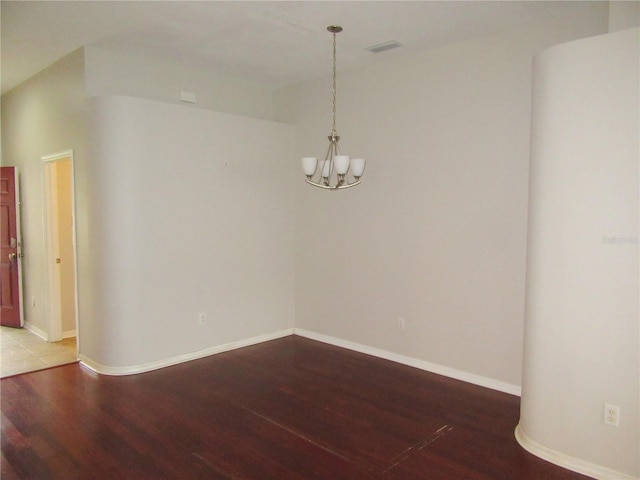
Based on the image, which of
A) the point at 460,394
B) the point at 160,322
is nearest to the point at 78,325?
the point at 160,322

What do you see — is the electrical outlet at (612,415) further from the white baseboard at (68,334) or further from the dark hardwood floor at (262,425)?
the white baseboard at (68,334)

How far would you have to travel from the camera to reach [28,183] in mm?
5555

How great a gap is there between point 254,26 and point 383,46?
1.20m

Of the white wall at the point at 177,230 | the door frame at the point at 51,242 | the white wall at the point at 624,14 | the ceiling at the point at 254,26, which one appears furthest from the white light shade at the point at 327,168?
the door frame at the point at 51,242

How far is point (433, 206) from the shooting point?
4281 mm

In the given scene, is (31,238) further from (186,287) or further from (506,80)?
(506,80)

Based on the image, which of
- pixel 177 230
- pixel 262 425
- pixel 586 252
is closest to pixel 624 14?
pixel 586 252

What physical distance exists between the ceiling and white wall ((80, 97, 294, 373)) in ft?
2.04

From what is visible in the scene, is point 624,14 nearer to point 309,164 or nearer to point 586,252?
point 586,252

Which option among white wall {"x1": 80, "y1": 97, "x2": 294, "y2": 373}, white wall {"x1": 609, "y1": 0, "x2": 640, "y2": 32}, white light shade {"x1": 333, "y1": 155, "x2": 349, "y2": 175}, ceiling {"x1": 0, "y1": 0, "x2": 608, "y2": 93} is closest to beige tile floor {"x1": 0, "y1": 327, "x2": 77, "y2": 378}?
white wall {"x1": 80, "y1": 97, "x2": 294, "y2": 373}

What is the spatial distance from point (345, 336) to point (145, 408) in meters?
2.32

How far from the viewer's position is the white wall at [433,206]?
12.4ft

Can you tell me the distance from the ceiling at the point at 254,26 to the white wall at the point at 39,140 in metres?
0.31

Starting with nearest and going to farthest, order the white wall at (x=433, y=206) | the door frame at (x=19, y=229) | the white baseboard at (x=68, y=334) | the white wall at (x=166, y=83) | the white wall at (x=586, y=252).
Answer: the white wall at (x=586, y=252) < the white wall at (x=433, y=206) < the white wall at (x=166, y=83) < the white baseboard at (x=68, y=334) < the door frame at (x=19, y=229)
